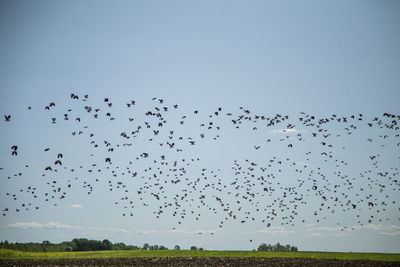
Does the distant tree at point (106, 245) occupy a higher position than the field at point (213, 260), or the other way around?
the field at point (213, 260)

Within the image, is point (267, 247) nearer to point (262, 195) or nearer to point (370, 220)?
point (370, 220)

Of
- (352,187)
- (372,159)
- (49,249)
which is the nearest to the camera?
(372,159)

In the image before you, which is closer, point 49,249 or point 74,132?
point 74,132

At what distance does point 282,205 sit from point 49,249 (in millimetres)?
73004

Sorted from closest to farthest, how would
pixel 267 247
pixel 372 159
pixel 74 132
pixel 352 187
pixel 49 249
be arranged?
1. pixel 74 132
2. pixel 372 159
3. pixel 352 187
4. pixel 267 247
5. pixel 49 249

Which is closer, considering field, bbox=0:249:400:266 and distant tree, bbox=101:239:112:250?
field, bbox=0:249:400:266

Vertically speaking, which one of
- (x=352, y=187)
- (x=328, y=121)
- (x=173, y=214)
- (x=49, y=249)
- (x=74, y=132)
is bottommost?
(x=49, y=249)

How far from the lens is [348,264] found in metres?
46.4

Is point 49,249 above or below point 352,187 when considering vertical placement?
below

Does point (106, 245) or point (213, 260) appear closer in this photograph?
point (213, 260)

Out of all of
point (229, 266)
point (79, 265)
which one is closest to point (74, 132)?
point (79, 265)

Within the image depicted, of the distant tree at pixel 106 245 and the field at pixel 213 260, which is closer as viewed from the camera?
the field at pixel 213 260

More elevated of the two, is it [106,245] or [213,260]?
[213,260]

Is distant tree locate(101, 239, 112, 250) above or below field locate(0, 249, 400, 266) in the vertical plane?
below
